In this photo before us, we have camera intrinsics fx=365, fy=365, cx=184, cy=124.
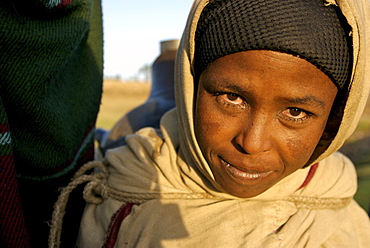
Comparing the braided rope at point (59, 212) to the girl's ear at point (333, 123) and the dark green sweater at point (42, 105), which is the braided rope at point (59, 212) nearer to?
the dark green sweater at point (42, 105)

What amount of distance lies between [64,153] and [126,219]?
34 cm

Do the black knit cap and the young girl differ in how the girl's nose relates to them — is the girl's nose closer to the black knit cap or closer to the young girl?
the young girl

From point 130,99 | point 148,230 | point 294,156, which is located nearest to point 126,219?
point 148,230

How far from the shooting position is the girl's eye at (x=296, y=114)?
1.08m

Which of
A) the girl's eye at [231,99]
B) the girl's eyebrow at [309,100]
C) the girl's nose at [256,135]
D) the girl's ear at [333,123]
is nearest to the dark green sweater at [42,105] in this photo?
the girl's eye at [231,99]

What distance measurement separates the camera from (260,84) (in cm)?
102

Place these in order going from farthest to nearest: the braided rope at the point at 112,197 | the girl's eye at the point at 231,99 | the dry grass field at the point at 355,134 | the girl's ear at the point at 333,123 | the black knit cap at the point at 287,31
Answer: the dry grass field at the point at 355,134, the braided rope at the point at 112,197, the girl's ear at the point at 333,123, the girl's eye at the point at 231,99, the black knit cap at the point at 287,31

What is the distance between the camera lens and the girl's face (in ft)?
3.34

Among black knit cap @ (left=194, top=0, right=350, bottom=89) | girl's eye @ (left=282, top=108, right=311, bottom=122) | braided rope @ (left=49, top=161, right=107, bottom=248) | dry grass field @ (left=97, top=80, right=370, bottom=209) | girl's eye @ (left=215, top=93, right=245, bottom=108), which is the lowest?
dry grass field @ (left=97, top=80, right=370, bottom=209)

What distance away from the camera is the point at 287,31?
998 millimetres

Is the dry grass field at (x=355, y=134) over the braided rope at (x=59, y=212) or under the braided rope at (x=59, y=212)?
under

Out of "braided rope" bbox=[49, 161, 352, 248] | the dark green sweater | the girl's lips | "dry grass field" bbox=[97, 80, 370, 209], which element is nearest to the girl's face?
the girl's lips

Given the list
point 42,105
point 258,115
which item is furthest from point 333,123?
point 42,105

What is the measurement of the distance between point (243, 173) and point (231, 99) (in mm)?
240
